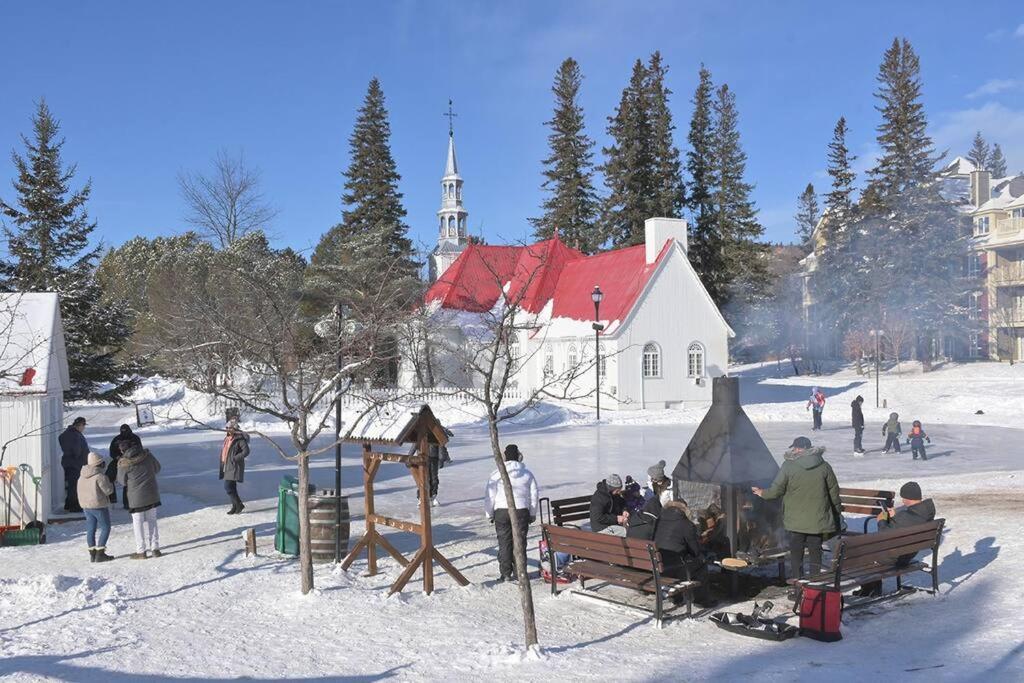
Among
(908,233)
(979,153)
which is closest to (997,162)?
(979,153)

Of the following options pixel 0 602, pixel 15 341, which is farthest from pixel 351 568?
pixel 15 341

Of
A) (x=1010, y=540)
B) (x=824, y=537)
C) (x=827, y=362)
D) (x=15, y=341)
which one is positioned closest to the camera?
(x=824, y=537)

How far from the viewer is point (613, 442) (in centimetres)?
2725

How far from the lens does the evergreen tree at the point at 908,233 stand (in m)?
53.3

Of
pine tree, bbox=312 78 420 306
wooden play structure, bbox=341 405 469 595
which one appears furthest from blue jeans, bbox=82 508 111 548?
pine tree, bbox=312 78 420 306

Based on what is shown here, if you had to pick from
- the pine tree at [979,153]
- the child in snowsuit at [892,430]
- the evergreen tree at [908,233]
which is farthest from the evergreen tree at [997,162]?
the child in snowsuit at [892,430]

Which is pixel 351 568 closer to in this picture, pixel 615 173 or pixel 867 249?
pixel 615 173

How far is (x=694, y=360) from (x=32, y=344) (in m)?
30.5

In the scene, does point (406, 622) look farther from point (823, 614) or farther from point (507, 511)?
point (823, 614)

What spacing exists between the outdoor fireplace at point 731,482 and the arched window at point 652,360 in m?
29.0

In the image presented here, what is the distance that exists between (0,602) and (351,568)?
3.76 m

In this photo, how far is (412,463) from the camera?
1015 centimetres

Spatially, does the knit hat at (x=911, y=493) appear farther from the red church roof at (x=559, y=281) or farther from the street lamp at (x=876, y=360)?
the red church roof at (x=559, y=281)

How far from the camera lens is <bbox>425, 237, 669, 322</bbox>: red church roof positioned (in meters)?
40.2
